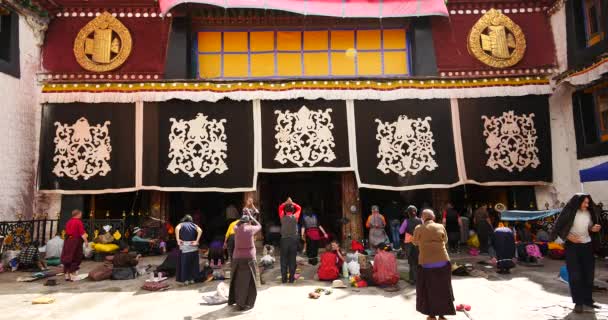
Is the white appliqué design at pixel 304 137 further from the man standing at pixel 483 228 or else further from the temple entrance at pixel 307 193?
the man standing at pixel 483 228

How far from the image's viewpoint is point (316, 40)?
11070 mm

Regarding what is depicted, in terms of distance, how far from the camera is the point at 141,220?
10.2 m

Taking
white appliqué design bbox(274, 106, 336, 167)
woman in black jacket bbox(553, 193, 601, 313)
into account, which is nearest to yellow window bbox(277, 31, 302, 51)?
white appliqué design bbox(274, 106, 336, 167)

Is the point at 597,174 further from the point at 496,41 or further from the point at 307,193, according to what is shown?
the point at 307,193

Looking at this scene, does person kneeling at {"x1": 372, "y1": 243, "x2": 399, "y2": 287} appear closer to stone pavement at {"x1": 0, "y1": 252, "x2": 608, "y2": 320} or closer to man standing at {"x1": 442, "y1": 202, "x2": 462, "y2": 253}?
stone pavement at {"x1": 0, "y1": 252, "x2": 608, "y2": 320}

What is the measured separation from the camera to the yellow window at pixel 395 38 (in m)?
11.1

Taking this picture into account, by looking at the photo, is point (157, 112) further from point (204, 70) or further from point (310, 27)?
point (310, 27)

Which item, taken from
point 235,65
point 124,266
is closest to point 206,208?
point 235,65

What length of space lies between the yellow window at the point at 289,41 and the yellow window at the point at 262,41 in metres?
0.24

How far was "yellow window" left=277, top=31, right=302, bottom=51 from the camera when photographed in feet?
36.1

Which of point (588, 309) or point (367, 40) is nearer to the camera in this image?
point (588, 309)

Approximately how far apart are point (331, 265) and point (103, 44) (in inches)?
342

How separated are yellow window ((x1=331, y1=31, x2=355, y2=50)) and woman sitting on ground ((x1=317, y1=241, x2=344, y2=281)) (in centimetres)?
639

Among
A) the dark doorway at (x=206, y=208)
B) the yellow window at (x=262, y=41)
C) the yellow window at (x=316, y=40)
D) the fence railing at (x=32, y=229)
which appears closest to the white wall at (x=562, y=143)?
the yellow window at (x=316, y=40)
